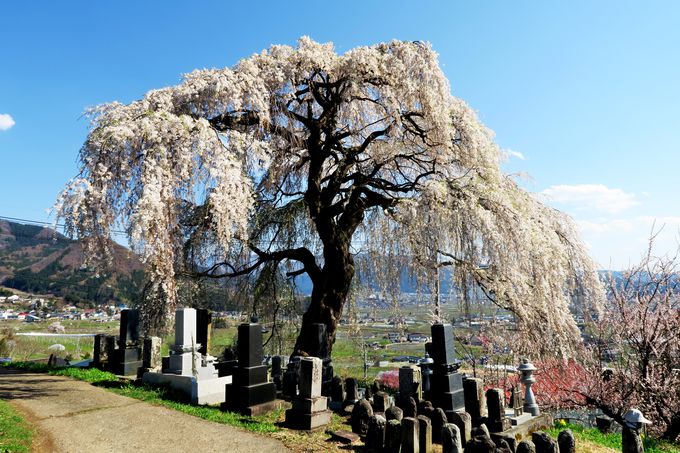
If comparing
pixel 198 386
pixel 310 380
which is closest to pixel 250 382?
pixel 198 386

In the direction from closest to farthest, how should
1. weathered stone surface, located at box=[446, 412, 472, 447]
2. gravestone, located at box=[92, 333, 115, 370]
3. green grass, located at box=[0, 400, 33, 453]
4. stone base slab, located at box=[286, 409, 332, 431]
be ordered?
green grass, located at box=[0, 400, 33, 453]
weathered stone surface, located at box=[446, 412, 472, 447]
stone base slab, located at box=[286, 409, 332, 431]
gravestone, located at box=[92, 333, 115, 370]

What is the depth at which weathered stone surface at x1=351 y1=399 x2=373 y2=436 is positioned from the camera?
669 centimetres

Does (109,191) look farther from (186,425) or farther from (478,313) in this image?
(478,313)

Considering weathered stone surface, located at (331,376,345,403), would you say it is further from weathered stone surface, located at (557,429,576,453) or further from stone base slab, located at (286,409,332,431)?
weathered stone surface, located at (557,429,576,453)

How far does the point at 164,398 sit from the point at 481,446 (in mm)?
6702

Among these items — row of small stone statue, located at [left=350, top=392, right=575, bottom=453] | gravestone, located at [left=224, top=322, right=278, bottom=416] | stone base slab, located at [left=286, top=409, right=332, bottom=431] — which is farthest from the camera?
gravestone, located at [left=224, top=322, right=278, bottom=416]

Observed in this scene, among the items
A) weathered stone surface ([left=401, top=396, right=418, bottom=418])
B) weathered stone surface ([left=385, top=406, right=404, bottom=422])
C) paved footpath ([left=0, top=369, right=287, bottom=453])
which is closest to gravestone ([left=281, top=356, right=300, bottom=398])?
paved footpath ([left=0, top=369, right=287, bottom=453])

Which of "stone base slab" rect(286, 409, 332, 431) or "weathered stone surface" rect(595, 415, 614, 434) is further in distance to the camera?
"weathered stone surface" rect(595, 415, 614, 434)

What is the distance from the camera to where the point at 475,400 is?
287 inches

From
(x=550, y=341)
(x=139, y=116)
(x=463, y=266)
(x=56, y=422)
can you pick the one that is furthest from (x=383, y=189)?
(x=56, y=422)

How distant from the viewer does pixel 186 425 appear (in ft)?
22.8

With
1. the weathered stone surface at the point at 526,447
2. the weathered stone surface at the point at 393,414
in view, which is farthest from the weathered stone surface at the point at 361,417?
the weathered stone surface at the point at 526,447

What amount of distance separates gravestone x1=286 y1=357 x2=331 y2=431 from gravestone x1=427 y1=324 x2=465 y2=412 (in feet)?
6.57

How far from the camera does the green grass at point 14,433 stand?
561cm
